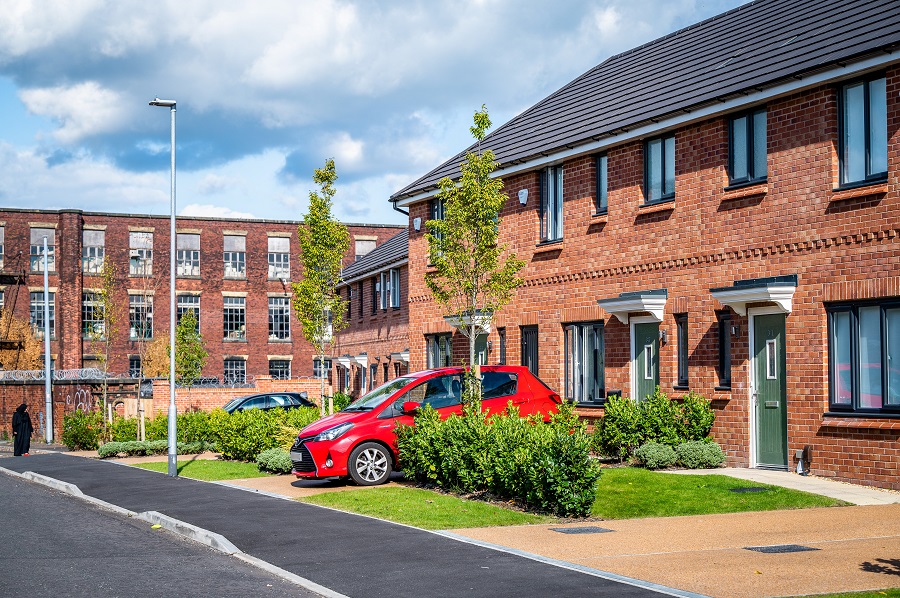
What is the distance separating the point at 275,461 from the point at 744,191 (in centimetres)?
1035

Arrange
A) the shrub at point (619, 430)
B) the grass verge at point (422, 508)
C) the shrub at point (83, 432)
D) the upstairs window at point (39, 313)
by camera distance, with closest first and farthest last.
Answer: the grass verge at point (422, 508), the shrub at point (619, 430), the shrub at point (83, 432), the upstairs window at point (39, 313)

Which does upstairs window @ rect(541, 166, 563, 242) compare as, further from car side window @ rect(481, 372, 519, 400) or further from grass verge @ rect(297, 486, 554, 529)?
grass verge @ rect(297, 486, 554, 529)

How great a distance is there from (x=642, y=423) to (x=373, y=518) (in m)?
6.43

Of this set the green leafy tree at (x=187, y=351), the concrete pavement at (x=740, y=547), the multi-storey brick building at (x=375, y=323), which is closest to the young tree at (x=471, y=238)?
the concrete pavement at (x=740, y=547)

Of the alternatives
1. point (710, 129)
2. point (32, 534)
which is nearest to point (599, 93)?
point (710, 129)

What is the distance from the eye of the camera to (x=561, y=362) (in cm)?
2334

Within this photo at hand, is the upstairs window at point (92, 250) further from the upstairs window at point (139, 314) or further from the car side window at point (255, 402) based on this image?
the car side window at point (255, 402)

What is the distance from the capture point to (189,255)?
6806 cm

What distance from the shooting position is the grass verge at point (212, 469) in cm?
2138

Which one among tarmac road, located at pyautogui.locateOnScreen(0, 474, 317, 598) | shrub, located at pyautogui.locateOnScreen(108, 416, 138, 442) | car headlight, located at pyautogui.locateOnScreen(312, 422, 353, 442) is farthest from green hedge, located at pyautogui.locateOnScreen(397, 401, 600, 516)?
shrub, located at pyautogui.locateOnScreen(108, 416, 138, 442)

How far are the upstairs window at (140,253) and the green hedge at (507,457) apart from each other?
52605mm

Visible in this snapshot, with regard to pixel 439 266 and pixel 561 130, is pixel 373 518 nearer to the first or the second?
pixel 439 266

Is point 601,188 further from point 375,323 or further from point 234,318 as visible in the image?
point 234,318

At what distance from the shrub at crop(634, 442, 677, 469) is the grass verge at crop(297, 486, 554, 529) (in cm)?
376
